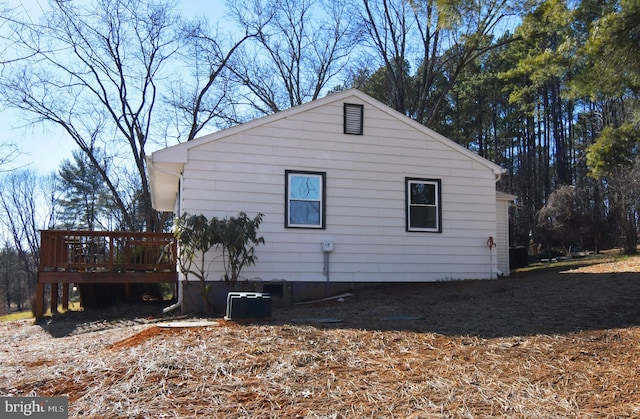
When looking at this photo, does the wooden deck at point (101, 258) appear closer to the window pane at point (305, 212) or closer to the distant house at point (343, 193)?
the distant house at point (343, 193)

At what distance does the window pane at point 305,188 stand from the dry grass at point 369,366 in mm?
3507

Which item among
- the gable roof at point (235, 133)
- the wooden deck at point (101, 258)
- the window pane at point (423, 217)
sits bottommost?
the wooden deck at point (101, 258)

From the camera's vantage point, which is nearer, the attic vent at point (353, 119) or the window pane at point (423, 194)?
the attic vent at point (353, 119)

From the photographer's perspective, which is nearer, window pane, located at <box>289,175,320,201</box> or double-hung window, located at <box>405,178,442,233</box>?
window pane, located at <box>289,175,320,201</box>

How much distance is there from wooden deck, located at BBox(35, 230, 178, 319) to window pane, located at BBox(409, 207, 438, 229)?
16.2ft

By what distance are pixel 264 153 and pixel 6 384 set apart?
21.2 feet

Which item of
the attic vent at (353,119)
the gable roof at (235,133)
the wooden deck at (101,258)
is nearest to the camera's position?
the gable roof at (235,133)

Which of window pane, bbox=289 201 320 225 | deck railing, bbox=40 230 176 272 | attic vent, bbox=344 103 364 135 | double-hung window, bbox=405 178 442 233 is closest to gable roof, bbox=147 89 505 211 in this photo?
attic vent, bbox=344 103 364 135

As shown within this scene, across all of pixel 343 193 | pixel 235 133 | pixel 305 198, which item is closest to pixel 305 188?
pixel 305 198

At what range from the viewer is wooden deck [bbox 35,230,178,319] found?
34.1 feet

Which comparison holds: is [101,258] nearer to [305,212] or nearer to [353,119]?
[305,212]

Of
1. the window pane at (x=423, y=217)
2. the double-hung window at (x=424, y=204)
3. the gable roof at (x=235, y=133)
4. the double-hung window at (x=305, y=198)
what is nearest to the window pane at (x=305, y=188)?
the double-hung window at (x=305, y=198)

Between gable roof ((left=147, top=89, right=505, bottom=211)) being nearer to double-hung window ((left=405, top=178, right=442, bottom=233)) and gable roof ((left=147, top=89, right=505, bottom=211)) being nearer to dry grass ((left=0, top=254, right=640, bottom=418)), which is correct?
double-hung window ((left=405, top=178, right=442, bottom=233))

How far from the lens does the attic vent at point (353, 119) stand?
35.9 feet
